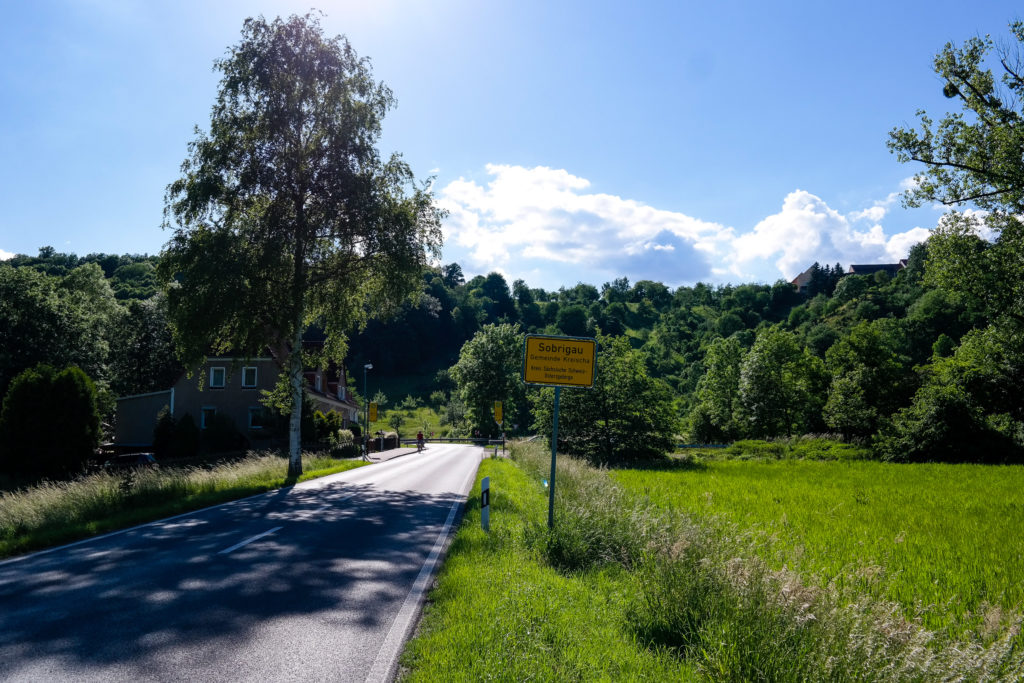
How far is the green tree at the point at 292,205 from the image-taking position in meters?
20.6

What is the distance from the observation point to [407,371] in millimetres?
118250

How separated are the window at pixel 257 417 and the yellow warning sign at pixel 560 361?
35.2 metres

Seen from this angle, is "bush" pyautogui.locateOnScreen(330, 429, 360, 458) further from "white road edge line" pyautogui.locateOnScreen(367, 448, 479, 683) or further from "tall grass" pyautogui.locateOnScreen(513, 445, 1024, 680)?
"tall grass" pyautogui.locateOnScreen(513, 445, 1024, 680)

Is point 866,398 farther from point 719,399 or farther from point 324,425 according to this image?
point 324,425

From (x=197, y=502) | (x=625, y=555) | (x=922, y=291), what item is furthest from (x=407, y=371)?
(x=625, y=555)

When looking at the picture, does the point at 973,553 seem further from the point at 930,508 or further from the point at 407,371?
the point at 407,371

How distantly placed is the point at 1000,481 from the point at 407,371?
4224 inches

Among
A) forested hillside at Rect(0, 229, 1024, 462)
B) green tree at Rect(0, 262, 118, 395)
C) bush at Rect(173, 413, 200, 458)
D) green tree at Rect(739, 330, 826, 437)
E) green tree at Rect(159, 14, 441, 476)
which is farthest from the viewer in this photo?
green tree at Rect(739, 330, 826, 437)

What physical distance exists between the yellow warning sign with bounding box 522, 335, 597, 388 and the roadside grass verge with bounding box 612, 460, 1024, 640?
8.75ft

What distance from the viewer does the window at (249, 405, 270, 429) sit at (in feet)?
130

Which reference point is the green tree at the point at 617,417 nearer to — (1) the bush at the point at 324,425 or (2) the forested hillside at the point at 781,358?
(2) the forested hillside at the point at 781,358

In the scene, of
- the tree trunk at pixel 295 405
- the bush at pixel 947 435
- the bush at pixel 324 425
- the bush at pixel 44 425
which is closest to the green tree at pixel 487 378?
the bush at pixel 324 425

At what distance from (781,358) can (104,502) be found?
2261 inches

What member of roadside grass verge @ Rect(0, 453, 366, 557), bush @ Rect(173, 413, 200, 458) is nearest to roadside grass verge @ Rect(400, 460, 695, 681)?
roadside grass verge @ Rect(0, 453, 366, 557)
